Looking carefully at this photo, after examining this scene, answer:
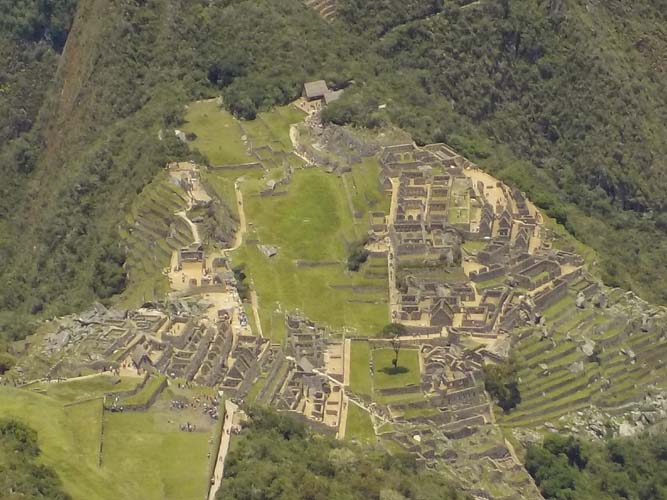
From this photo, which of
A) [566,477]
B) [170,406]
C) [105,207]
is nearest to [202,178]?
[105,207]

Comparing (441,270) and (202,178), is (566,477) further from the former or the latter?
(202,178)

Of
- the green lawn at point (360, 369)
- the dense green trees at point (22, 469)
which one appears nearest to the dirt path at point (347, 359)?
the green lawn at point (360, 369)

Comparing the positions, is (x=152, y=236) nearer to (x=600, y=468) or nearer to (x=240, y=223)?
(x=240, y=223)

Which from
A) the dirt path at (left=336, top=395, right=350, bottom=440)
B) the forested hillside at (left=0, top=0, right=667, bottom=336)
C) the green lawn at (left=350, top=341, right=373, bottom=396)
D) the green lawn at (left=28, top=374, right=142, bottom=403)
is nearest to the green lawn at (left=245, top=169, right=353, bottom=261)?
the green lawn at (left=350, top=341, right=373, bottom=396)

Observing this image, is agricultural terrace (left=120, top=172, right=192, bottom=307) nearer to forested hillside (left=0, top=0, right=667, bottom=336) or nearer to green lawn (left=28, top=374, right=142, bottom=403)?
forested hillside (left=0, top=0, right=667, bottom=336)

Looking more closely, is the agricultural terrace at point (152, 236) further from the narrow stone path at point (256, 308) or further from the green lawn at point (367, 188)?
the green lawn at point (367, 188)
